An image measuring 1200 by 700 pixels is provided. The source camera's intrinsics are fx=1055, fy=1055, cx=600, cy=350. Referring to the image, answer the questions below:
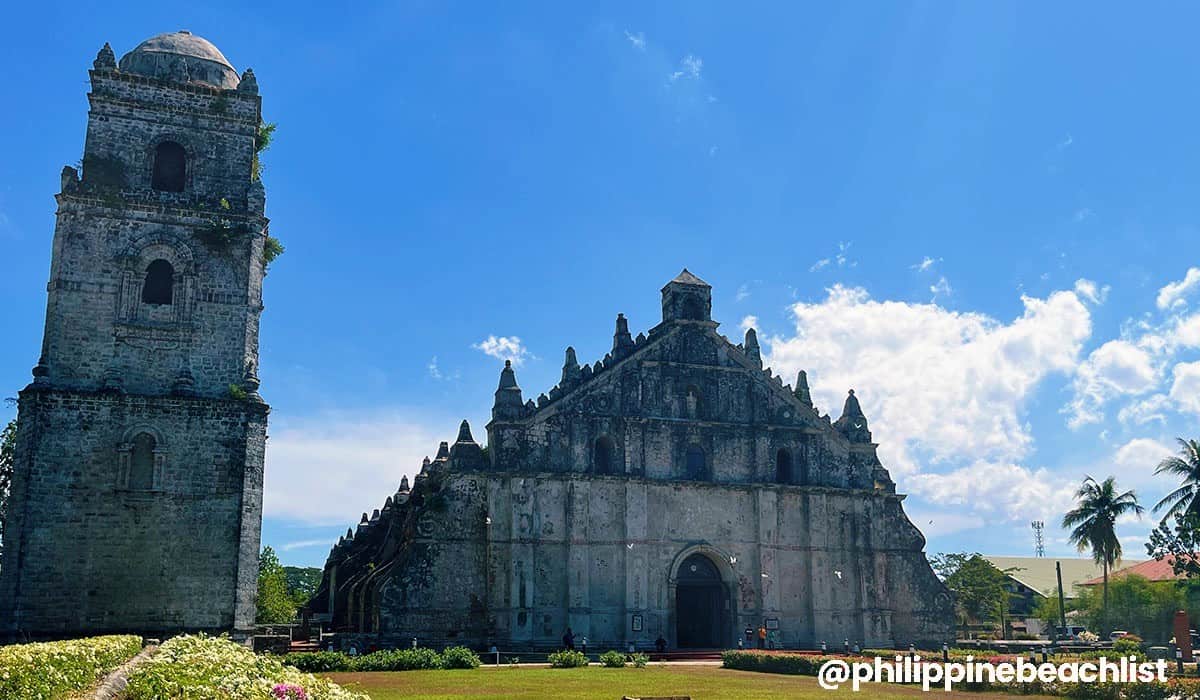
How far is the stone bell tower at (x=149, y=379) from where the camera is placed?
28.4 m

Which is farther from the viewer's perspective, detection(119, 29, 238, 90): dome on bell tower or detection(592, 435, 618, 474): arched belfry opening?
detection(592, 435, 618, 474): arched belfry opening

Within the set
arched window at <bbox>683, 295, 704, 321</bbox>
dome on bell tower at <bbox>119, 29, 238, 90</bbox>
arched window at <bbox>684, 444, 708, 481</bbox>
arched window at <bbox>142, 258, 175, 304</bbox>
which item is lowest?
arched window at <bbox>684, 444, 708, 481</bbox>

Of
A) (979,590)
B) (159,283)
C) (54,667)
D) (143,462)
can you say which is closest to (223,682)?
(54,667)

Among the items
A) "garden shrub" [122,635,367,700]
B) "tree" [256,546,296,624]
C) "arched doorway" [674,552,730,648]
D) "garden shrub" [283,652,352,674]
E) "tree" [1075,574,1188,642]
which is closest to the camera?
"garden shrub" [122,635,367,700]

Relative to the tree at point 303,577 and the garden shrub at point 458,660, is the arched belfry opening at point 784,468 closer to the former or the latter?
the garden shrub at point 458,660

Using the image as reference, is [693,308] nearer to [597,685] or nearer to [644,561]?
[644,561]

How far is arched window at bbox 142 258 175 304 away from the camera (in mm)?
31188

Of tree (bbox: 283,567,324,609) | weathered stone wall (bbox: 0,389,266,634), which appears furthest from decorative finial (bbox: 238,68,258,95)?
tree (bbox: 283,567,324,609)

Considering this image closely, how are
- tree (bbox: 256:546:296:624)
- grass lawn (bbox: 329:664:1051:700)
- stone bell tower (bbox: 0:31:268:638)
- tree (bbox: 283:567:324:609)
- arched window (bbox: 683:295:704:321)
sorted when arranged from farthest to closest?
tree (bbox: 283:567:324:609), tree (bbox: 256:546:296:624), arched window (bbox: 683:295:704:321), stone bell tower (bbox: 0:31:268:638), grass lawn (bbox: 329:664:1051:700)

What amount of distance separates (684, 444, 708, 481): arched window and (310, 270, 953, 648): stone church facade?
0.06 m

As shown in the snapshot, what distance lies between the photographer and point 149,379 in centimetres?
3030

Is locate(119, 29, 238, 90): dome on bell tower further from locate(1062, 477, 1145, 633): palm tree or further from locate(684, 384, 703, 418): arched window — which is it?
locate(1062, 477, 1145, 633): palm tree

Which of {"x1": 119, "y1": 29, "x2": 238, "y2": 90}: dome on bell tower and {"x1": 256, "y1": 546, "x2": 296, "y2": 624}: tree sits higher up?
{"x1": 119, "y1": 29, "x2": 238, "y2": 90}: dome on bell tower

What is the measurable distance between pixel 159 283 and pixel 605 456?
626 inches
